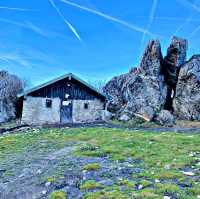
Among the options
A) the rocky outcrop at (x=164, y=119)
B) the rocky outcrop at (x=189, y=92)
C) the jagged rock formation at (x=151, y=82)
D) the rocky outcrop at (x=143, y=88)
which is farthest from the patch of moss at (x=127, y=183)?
the rocky outcrop at (x=189, y=92)

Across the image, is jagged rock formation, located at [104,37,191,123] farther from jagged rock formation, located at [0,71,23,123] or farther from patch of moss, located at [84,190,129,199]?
patch of moss, located at [84,190,129,199]

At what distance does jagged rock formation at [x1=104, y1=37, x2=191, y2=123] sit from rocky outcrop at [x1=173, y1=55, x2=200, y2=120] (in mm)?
1515

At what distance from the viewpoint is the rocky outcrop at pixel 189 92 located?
40625mm

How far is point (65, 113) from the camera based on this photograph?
36406 mm

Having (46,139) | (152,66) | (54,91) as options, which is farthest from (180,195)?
(152,66)

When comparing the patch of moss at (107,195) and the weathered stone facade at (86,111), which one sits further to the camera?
the weathered stone facade at (86,111)

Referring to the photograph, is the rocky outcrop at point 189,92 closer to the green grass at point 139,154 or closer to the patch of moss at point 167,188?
the green grass at point 139,154

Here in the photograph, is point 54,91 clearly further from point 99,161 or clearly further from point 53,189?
point 53,189

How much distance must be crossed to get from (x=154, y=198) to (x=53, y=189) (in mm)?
3422

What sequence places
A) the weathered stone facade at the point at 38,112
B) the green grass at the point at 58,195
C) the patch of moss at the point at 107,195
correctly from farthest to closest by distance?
the weathered stone facade at the point at 38,112 → the green grass at the point at 58,195 → the patch of moss at the point at 107,195

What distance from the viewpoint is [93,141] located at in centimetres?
1875

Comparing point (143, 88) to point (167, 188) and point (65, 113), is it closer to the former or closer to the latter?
point (65, 113)

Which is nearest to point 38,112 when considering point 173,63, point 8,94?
point 8,94

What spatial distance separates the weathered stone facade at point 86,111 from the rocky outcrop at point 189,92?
11310 millimetres
